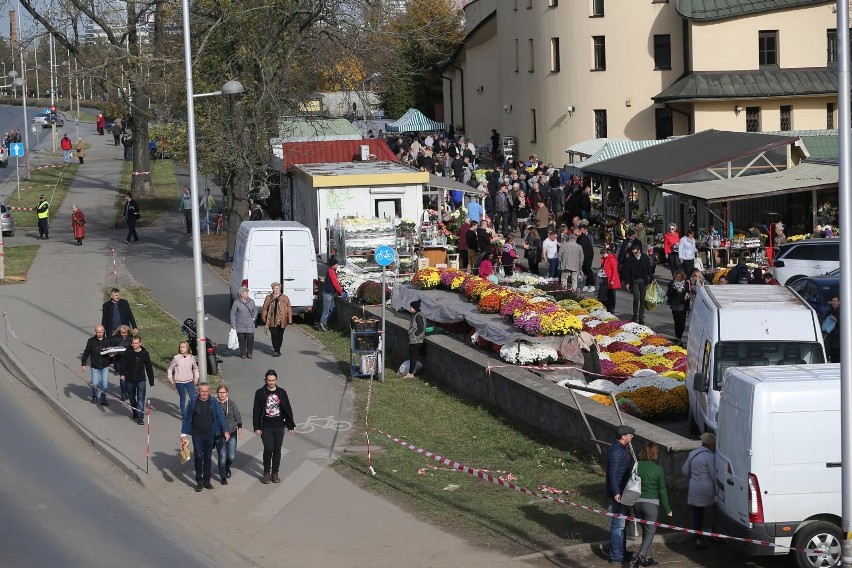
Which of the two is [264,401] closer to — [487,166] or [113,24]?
[113,24]

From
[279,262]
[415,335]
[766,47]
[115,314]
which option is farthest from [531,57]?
[115,314]

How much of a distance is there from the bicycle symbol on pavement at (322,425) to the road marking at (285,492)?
191 centimetres

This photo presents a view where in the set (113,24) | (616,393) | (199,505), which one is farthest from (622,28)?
(199,505)

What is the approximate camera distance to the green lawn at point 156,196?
50.5 meters

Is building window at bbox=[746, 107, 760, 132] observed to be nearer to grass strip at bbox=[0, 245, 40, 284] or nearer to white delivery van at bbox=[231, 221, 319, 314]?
grass strip at bbox=[0, 245, 40, 284]

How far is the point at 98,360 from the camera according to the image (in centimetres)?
2156

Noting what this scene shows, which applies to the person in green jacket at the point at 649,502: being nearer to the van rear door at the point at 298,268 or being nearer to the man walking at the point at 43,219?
the van rear door at the point at 298,268

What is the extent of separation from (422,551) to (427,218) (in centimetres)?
2411

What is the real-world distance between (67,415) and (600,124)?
3894 cm

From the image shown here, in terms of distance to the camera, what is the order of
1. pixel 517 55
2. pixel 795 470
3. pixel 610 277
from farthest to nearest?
pixel 517 55 → pixel 610 277 → pixel 795 470

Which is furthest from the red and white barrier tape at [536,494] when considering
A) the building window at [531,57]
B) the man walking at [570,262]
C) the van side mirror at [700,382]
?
the building window at [531,57]

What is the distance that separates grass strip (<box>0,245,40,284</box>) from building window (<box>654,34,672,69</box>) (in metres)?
27.2

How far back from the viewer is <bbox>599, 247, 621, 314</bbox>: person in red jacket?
26.2m

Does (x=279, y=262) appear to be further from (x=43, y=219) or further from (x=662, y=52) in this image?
(x=662, y=52)
